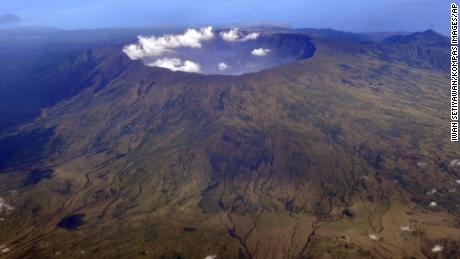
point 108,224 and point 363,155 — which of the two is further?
point 363,155

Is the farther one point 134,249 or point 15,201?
point 15,201

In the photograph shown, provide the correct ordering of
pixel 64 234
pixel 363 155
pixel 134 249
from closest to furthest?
pixel 134 249 → pixel 64 234 → pixel 363 155

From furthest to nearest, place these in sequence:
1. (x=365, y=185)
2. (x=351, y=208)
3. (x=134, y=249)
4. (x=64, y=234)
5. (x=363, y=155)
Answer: (x=363, y=155)
(x=365, y=185)
(x=351, y=208)
(x=64, y=234)
(x=134, y=249)

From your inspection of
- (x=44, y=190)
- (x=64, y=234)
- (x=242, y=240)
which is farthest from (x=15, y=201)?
(x=242, y=240)

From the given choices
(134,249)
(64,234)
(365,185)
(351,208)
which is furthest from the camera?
(365,185)

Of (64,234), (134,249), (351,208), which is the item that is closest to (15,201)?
(64,234)

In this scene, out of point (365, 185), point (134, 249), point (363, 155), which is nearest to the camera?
point (134, 249)

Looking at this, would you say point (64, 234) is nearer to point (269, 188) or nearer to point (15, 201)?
point (15, 201)

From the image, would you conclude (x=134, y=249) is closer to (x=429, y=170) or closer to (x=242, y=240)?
(x=242, y=240)
